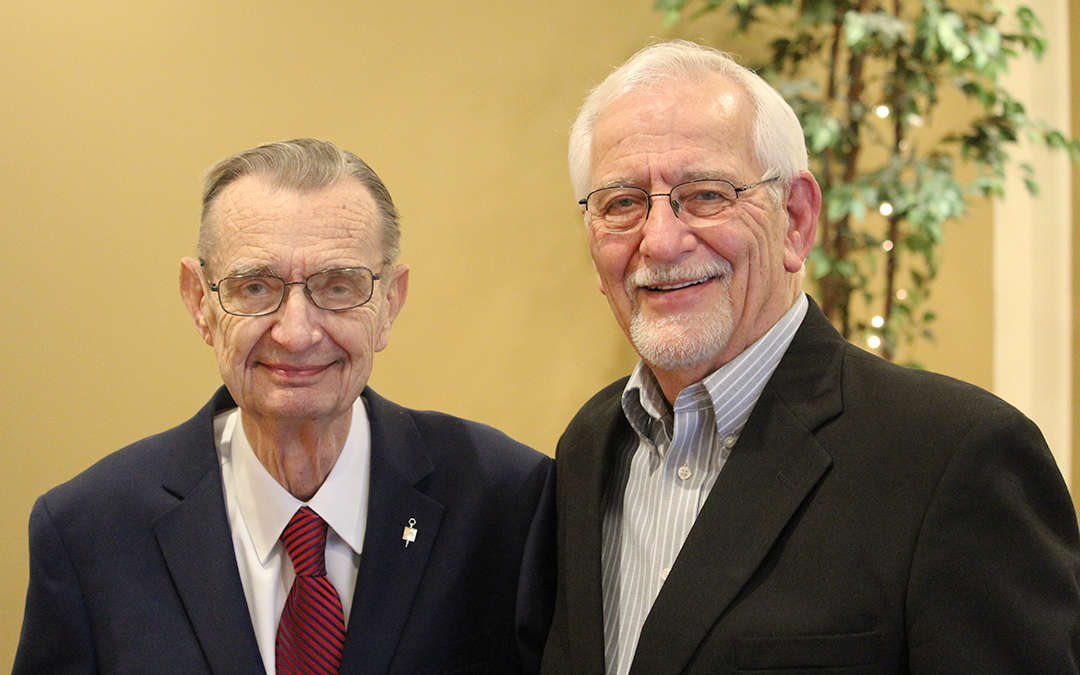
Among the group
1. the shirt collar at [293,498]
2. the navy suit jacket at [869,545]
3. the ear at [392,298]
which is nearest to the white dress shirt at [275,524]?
the shirt collar at [293,498]

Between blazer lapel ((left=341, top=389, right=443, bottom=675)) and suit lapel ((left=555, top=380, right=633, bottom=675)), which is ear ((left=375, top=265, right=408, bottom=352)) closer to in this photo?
blazer lapel ((left=341, top=389, right=443, bottom=675))

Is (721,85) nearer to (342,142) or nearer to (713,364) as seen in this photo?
(713,364)

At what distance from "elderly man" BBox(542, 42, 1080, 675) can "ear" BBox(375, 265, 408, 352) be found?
0.38m

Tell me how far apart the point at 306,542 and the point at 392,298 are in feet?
1.54

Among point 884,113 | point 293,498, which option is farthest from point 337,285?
point 884,113

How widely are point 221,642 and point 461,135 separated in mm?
1884

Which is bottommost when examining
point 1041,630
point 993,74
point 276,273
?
point 1041,630

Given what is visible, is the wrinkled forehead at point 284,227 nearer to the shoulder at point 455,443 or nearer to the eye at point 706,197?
the shoulder at point 455,443

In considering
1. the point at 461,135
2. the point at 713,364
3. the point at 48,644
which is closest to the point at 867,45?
the point at 461,135

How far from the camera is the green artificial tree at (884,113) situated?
2.95m

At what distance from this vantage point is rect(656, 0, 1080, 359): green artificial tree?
2.95 metres

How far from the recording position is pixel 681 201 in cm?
151

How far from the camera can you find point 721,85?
152cm

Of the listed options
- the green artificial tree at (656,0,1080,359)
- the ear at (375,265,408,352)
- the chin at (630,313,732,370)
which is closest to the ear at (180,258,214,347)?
the ear at (375,265,408,352)
